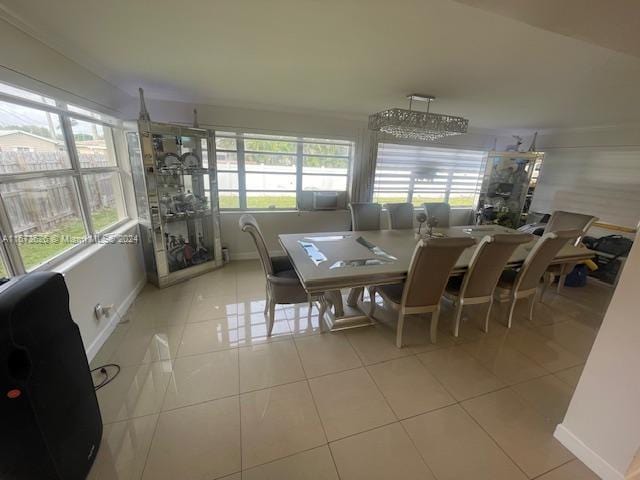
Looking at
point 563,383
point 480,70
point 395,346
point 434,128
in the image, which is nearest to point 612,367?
point 563,383

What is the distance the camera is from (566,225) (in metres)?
3.22

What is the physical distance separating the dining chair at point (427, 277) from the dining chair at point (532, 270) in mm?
858

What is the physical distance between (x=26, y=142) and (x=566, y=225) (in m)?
5.28

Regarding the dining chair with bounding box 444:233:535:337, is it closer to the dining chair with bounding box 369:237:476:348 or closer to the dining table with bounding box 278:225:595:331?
the dining table with bounding box 278:225:595:331

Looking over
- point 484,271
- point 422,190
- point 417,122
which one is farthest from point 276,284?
point 422,190

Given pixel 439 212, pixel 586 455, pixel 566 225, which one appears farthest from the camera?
pixel 439 212

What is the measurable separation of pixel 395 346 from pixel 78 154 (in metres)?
3.15

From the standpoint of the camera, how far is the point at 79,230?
7.11 ft

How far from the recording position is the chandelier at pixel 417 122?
8.50ft

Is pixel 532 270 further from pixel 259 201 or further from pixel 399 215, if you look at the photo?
pixel 259 201

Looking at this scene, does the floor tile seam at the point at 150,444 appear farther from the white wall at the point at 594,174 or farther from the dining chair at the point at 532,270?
the white wall at the point at 594,174

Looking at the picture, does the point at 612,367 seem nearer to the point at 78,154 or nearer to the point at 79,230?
the point at 79,230

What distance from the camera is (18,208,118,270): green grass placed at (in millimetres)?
1616

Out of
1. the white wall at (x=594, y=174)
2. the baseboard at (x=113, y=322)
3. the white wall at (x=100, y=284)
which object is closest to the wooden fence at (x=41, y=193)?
the white wall at (x=100, y=284)
